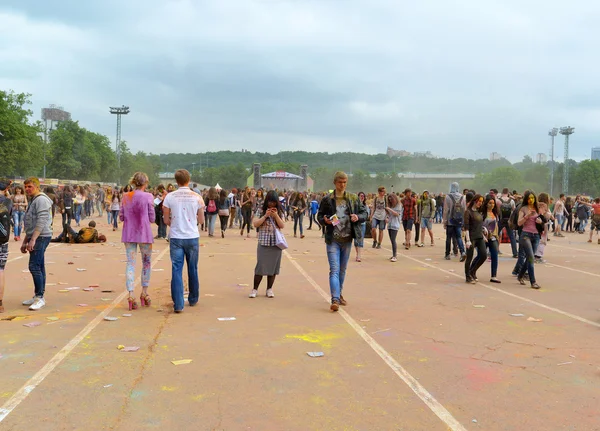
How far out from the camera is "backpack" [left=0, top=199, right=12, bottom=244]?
21.8ft

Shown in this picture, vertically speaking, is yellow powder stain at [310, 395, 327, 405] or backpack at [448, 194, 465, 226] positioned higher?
backpack at [448, 194, 465, 226]

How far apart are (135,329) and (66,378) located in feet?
5.28

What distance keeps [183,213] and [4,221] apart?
2334 millimetres

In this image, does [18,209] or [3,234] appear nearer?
[3,234]

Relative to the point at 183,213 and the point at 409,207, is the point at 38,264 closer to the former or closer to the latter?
the point at 183,213

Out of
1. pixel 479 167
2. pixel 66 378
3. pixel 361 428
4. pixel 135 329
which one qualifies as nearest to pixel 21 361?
pixel 66 378

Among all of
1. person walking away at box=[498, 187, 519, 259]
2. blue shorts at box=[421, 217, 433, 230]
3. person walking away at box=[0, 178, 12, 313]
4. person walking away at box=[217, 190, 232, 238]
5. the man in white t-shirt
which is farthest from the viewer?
person walking away at box=[217, 190, 232, 238]

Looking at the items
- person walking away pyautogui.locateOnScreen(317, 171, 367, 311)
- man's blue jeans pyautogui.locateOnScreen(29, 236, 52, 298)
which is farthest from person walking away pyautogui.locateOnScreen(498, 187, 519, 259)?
man's blue jeans pyautogui.locateOnScreen(29, 236, 52, 298)

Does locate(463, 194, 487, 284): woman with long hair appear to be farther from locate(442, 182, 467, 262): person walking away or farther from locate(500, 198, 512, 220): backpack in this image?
locate(500, 198, 512, 220): backpack

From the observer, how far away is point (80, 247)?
14.7 m

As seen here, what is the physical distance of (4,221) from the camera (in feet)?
22.2

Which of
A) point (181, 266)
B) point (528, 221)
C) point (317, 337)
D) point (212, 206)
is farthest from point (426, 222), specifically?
A: point (317, 337)

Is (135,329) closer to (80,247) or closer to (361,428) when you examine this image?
(361,428)

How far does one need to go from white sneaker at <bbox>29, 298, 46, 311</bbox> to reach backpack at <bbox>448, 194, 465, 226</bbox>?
988 centimetres
